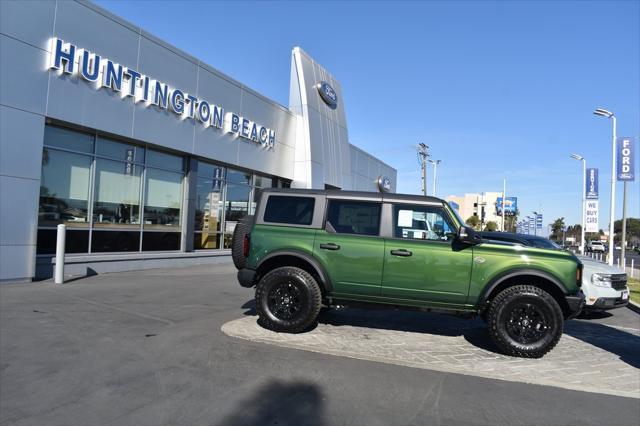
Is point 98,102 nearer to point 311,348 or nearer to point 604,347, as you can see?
point 311,348

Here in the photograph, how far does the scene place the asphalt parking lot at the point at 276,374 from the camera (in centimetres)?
383

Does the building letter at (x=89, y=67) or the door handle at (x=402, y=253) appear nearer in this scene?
the door handle at (x=402, y=253)

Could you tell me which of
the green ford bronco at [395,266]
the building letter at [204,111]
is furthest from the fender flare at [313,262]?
the building letter at [204,111]

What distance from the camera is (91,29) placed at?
11.2 metres

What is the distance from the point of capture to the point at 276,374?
4688mm

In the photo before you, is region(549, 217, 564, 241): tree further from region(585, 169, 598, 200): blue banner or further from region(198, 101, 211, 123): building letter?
region(198, 101, 211, 123): building letter

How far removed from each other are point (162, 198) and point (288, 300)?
9.79 meters

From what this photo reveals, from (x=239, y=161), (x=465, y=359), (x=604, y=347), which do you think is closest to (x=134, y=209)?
(x=239, y=161)

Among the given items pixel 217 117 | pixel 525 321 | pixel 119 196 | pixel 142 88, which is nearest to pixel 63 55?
pixel 142 88

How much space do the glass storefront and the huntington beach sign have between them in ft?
4.80

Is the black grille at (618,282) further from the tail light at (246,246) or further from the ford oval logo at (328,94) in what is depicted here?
the ford oval logo at (328,94)

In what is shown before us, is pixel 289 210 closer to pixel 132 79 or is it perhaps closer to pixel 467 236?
pixel 467 236

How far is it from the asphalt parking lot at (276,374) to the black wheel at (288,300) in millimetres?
448

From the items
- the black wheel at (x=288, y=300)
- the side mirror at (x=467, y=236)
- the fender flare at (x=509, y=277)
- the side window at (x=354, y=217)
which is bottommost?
the black wheel at (x=288, y=300)
